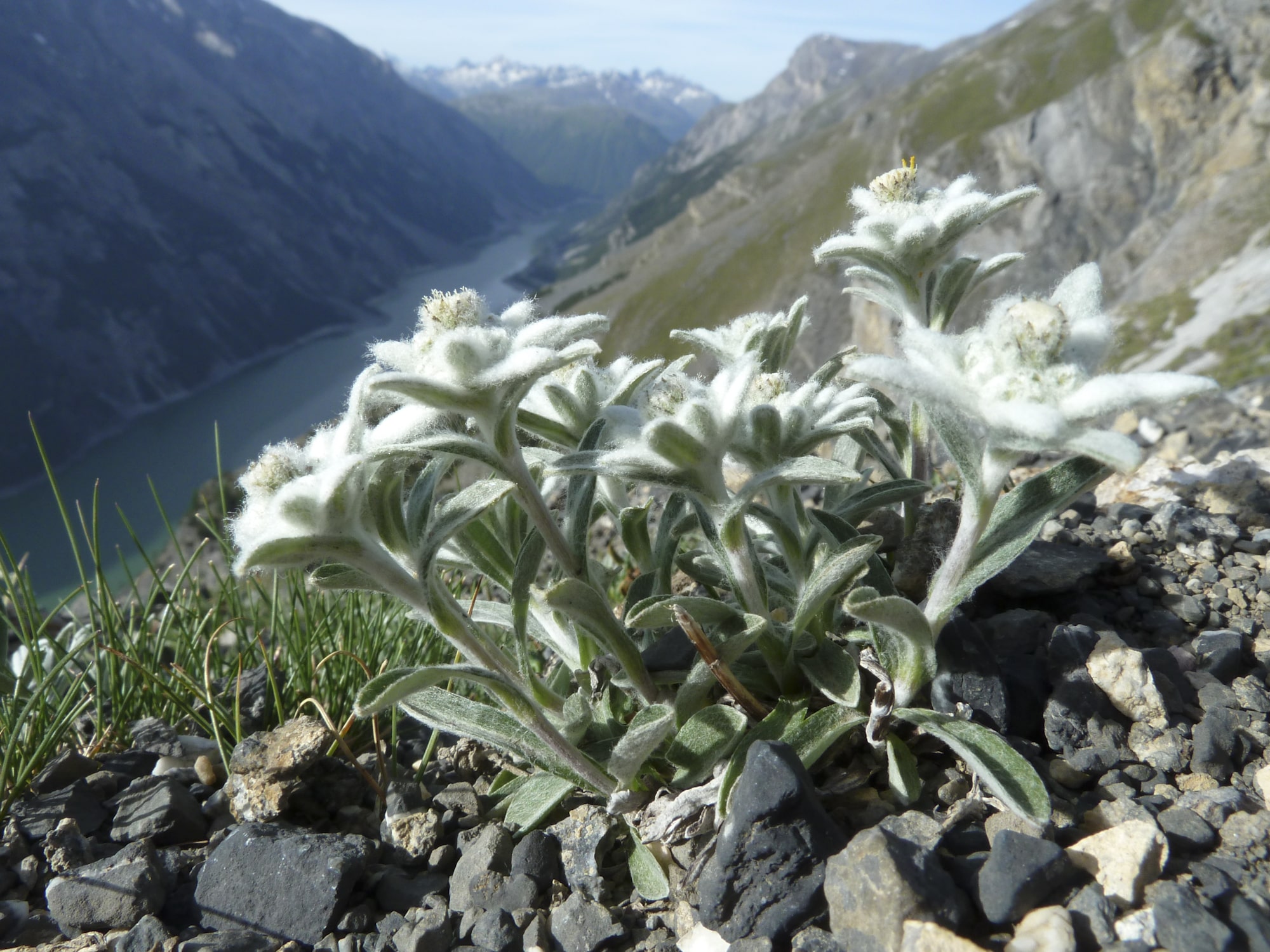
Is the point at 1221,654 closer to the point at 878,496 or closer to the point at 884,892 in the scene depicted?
the point at 878,496

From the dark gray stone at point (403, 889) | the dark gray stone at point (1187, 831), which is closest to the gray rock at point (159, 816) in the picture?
the dark gray stone at point (403, 889)

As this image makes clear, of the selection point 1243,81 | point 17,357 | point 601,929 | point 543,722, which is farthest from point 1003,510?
point 17,357

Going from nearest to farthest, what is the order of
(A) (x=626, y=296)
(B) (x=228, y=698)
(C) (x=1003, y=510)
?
(C) (x=1003, y=510), (B) (x=228, y=698), (A) (x=626, y=296)

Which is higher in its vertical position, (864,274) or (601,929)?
(864,274)

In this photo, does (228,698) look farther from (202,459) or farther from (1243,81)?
(202,459)

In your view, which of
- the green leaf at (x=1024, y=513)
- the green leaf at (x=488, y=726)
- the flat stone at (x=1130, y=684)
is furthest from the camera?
the green leaf at (x=488, y=726)

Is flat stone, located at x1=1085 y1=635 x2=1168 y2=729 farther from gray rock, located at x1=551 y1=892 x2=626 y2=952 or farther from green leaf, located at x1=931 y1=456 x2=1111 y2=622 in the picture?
gray rock, located at x1=551 y1=892 x2=626 y2=952

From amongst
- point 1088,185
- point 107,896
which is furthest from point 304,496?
point 1088,185

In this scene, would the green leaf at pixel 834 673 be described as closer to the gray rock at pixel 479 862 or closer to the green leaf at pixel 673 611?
the green leaf at pixel 673 611
